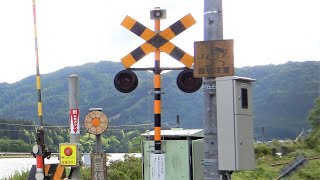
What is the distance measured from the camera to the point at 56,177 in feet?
22.1

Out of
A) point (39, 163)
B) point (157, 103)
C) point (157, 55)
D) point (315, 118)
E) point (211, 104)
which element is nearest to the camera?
point (211, 104)

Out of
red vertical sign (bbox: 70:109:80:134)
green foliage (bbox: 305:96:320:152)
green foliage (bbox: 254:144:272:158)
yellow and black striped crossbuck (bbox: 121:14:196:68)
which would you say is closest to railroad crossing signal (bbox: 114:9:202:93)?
yellow and black striped crossbuck (bbox: 121:14:196:68)

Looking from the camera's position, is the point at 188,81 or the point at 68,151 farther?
the point at 188,81

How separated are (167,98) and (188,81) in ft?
105

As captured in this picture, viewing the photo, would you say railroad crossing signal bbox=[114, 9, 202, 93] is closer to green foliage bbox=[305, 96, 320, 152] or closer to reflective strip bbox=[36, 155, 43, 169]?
reflective strip bbox=[36, 155, 43, 169]

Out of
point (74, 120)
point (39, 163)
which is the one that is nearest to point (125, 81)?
point (74, 120)

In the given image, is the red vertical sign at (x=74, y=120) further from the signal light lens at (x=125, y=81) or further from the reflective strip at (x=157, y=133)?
the reflective strip at (x=157, y=133)

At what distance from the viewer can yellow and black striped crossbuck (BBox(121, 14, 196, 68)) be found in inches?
249

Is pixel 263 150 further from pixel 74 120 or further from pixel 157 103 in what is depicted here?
pixel 74 120

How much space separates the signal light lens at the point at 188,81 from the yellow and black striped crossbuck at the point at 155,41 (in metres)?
0.11

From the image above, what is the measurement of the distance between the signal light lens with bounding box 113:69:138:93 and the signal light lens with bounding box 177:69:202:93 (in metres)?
0.58

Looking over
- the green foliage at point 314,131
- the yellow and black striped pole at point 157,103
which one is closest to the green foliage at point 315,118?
the green foliage at point 314,131

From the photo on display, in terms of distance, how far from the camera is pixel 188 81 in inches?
257

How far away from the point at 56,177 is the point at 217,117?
3.16m
